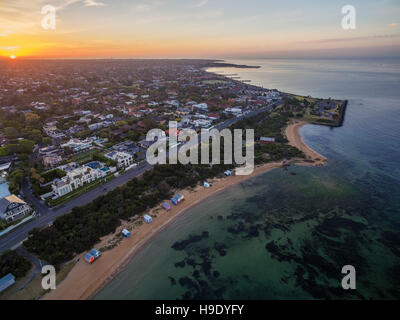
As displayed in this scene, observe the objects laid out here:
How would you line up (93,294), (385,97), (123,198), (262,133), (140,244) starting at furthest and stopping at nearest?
(385,97) → (262,133) → (123,198) → (140,244) → (93,294)

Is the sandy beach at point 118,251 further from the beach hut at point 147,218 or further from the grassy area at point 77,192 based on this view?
the grassy area at point 77,192

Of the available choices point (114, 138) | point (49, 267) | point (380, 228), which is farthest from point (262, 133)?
point (49, 267)

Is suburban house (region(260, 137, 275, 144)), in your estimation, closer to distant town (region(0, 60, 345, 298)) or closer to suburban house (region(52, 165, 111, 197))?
→ distant town (region(0, 60, 345, 298))

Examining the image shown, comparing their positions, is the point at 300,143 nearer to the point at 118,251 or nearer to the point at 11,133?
the point at 118,251

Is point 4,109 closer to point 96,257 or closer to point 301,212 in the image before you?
point 96,257

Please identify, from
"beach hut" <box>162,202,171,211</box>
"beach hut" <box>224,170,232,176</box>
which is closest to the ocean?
"beach hut" <box>162,202,171,211</box>
